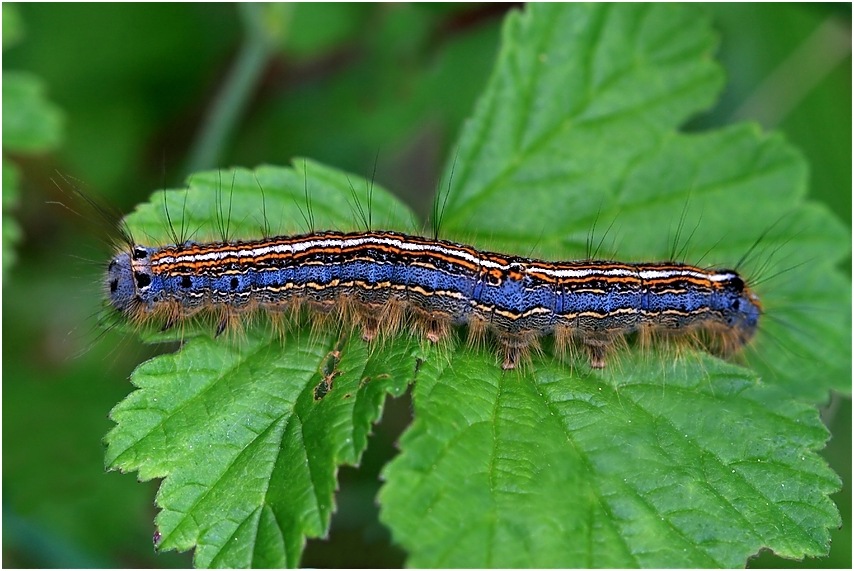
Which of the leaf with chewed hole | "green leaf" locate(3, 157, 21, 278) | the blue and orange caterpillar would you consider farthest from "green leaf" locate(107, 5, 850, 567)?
"green leaf" locate(3, 157, 21, 278)

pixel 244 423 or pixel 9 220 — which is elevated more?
pixel 9 220

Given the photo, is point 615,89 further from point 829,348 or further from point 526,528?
point 526,528

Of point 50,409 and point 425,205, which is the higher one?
point 425,205

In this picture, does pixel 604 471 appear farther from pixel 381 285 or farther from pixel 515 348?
pixel 381 285

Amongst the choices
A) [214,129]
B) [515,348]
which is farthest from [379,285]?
[214,129]

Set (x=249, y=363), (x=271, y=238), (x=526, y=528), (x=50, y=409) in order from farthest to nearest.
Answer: (x=50, y=409)
(x=271, y=238)
(x=249, y=363)
(x=526, y=528)

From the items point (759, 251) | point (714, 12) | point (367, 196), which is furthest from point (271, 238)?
point (714, 12)

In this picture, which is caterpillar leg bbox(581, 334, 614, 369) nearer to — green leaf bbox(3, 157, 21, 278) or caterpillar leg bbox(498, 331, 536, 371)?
caterpillar leg bbox(498, 331, 536, 371)
